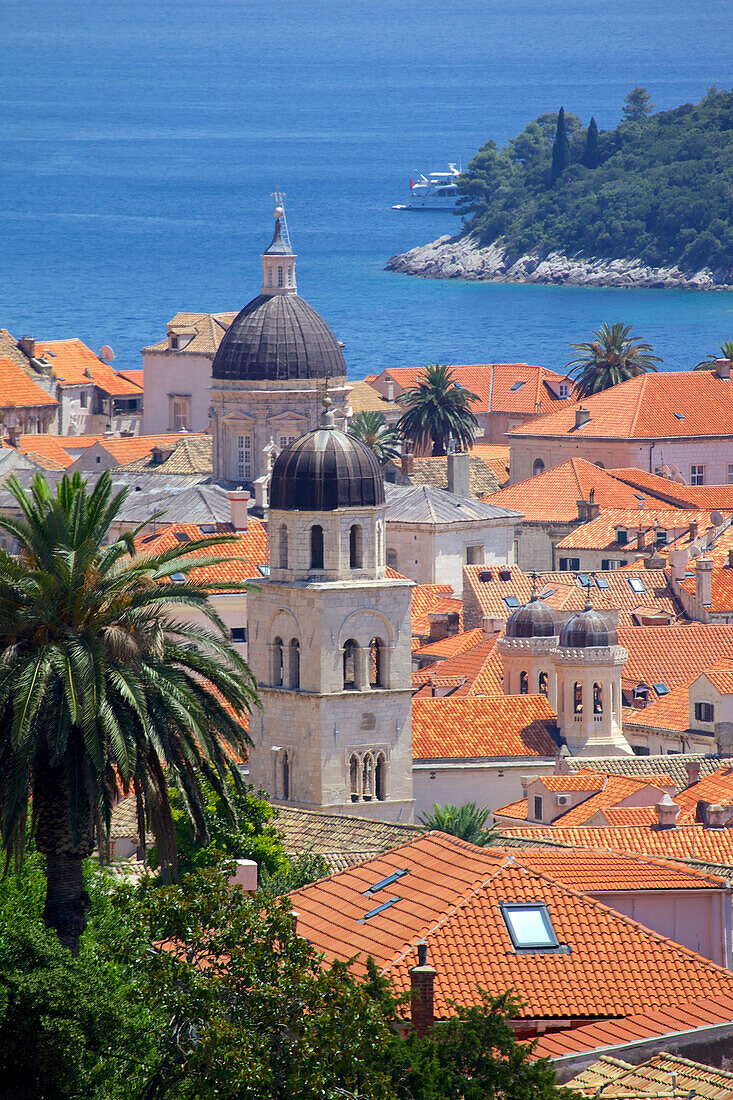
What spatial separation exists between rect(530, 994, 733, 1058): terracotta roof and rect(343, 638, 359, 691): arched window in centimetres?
2506

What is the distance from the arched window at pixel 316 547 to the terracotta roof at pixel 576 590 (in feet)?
95.5

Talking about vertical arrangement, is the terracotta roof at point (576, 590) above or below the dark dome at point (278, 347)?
below

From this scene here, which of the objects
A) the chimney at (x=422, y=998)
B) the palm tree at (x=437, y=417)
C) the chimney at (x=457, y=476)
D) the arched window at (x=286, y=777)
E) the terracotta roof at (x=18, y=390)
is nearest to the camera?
the chimney at (x=422, y=998)

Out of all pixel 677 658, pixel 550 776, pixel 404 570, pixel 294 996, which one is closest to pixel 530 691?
pixel 677 658

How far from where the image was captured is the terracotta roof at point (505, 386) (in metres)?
165

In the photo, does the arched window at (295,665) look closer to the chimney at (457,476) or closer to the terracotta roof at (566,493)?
the terracotta roof at (566,493)

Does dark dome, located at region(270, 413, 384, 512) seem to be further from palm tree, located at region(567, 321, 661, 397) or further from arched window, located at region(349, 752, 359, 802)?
palm tree, located at region(567, 321, 661, 397)

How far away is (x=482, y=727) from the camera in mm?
72062

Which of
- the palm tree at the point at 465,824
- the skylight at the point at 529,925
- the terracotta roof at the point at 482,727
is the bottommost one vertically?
the skylight at the point at 529,925

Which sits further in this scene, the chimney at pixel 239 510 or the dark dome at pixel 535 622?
the chimney at pixel 239 510

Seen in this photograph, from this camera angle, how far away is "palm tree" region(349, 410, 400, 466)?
411 ft

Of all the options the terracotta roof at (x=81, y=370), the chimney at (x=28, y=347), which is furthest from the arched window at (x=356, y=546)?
the chimney at (x=28, y=347)

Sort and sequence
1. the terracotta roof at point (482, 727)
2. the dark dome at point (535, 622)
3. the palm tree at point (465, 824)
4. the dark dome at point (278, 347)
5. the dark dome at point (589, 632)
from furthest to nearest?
the dark dome at point (278, 347)
the dark dome at point (535, 622)
the dark dome at point (589, 632)
the terracotta roof at point (482, 727)
the palm tree at point (465, 824)

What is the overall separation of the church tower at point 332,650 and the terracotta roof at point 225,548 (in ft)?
45.8
